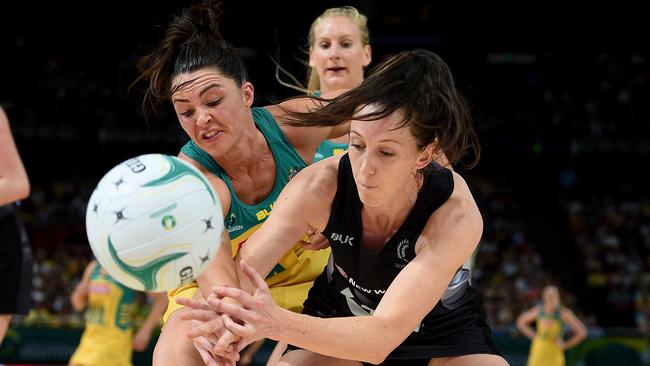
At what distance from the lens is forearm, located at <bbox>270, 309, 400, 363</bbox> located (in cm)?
270

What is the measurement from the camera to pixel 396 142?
2.99 metres

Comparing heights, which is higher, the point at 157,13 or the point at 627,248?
the point at 157,13

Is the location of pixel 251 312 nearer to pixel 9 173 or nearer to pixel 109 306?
pixel 9 173

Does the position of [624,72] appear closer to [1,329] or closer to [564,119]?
[564,119]

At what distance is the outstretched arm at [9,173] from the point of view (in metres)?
4.29

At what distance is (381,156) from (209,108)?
3.16 feet

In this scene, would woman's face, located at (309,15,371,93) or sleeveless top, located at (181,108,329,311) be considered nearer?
sleeveless top, located at (181,108,329,311)

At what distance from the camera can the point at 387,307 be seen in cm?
292

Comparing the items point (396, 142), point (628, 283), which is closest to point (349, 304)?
point (396, 142)

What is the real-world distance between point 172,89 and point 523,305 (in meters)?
11.3

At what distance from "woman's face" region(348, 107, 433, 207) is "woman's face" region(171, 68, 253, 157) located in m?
0.82

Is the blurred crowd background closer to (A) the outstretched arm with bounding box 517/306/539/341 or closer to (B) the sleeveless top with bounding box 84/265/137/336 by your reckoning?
(A) the outstretched arm with bounding box 517/306/539/341

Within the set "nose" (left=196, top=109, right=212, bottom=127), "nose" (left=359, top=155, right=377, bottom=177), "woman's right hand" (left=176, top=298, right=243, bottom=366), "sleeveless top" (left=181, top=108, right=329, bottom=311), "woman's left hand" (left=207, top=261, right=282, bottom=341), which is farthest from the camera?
Result: "sleeveless top" (left=181, top=108, right=329, bottom=311)

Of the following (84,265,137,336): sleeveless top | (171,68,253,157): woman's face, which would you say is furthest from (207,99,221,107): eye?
(84,265,137,336): sleeveless top
